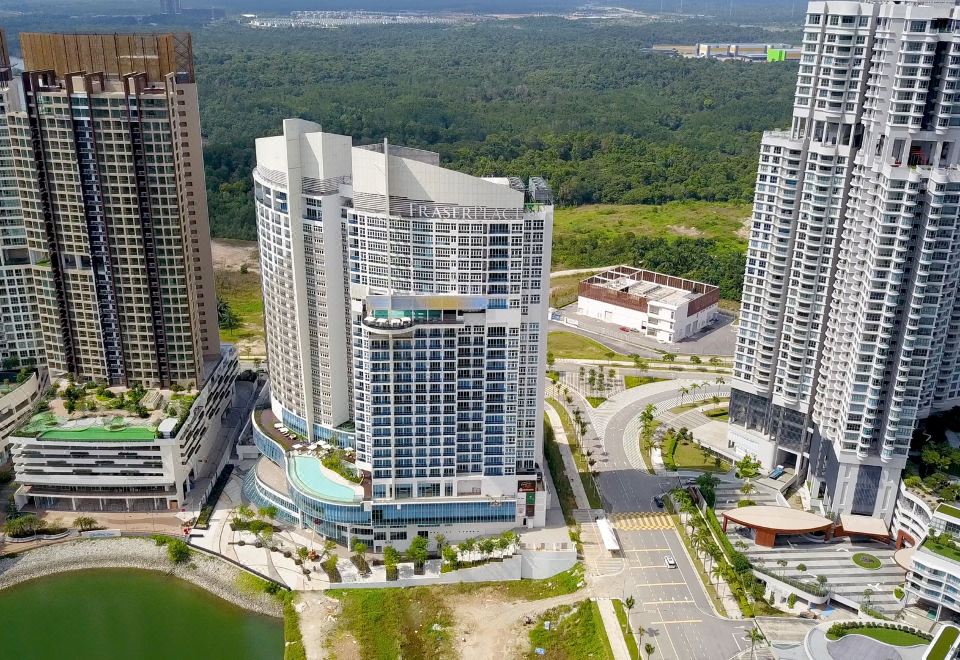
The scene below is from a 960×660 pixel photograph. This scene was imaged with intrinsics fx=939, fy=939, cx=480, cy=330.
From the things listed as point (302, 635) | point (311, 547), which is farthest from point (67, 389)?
point (302, 635)

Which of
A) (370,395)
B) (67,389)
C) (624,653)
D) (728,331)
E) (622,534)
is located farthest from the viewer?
(728,331)

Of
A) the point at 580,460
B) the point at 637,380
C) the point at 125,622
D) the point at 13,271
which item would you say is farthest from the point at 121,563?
the point at 637,380

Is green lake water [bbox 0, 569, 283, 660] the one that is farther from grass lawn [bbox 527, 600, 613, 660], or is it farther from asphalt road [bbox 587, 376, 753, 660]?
asphalt road [bbox 587, 376, 753, 660]

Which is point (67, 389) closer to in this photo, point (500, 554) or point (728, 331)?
point (500, 554)

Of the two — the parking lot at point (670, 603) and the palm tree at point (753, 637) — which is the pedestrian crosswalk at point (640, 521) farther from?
the palm tree at point (753, 637)

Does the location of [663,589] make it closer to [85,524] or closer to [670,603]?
[670,603]

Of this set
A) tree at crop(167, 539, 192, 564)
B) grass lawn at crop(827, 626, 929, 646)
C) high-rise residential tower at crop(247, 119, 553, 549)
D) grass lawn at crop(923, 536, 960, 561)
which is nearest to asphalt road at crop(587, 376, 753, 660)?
grass lawn at crop(827, 626, 929, 646)
